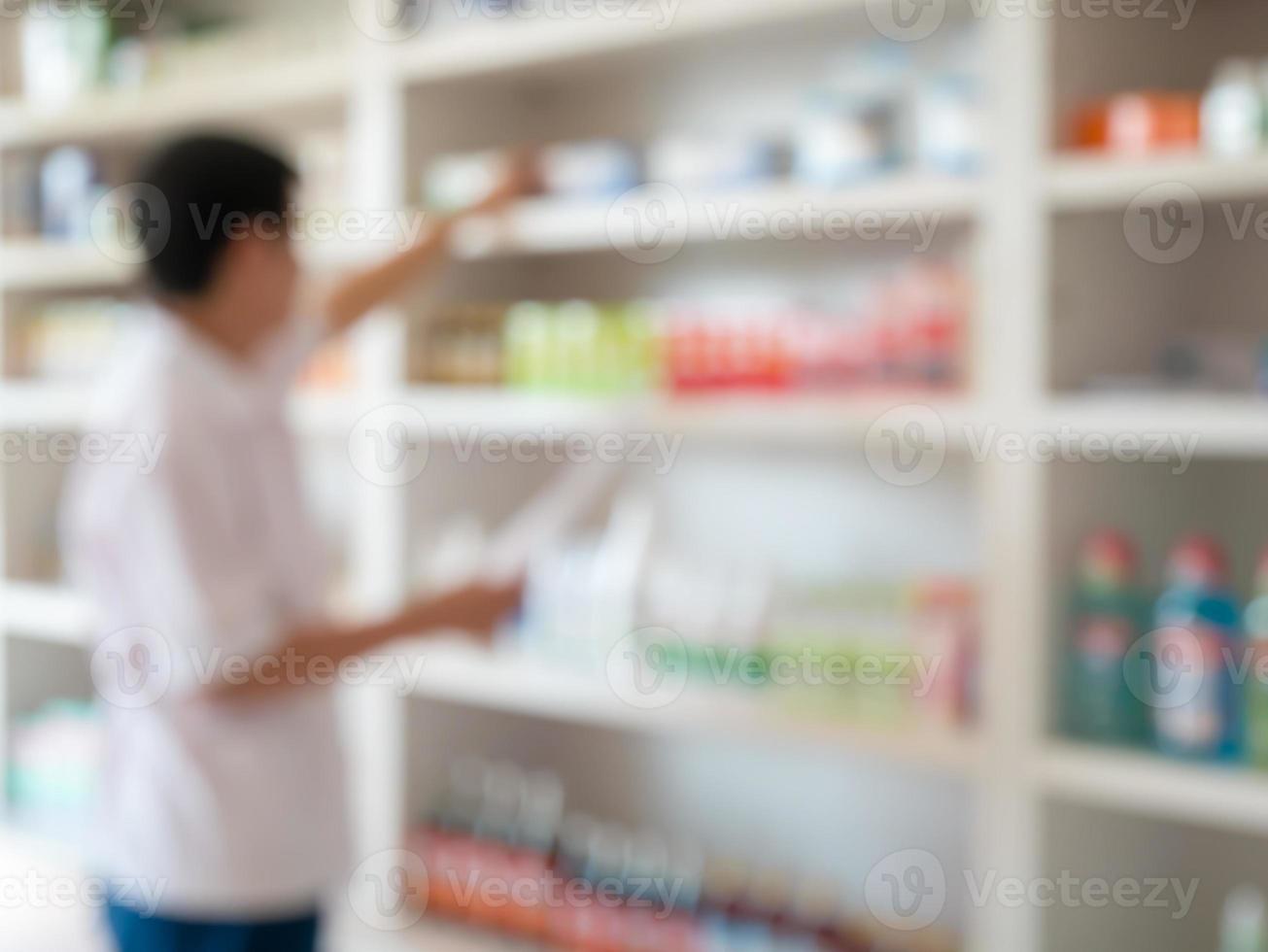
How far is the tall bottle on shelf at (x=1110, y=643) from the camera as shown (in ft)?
5.84

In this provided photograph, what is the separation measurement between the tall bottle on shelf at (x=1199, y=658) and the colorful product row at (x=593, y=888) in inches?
24.6

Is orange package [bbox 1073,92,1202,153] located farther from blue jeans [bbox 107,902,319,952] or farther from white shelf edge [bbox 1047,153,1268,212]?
blue jeans [bbox 107,902,319,952]

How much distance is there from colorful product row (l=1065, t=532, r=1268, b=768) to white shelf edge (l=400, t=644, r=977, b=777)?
19 cm

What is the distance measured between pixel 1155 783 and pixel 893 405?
2.02ft

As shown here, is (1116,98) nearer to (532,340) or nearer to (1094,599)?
(1094,599)

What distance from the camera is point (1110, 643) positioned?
5.82ft

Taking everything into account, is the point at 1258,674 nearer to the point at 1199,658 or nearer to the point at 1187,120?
the point at 1199,658

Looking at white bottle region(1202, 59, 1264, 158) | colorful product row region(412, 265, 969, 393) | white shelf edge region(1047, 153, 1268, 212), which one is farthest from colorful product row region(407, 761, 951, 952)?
white bottle region(1202, 59, 1264, 158)

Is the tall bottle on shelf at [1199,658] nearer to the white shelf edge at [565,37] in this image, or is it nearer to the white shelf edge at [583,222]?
the white shelf edge at [583,222]

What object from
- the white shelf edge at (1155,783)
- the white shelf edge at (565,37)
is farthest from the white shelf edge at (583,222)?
the white shelf edge at (1155,783)

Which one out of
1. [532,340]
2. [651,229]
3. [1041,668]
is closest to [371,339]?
[532,340]

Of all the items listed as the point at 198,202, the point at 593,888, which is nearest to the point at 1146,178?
the point at 198,202

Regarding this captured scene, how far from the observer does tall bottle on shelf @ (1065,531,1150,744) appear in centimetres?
178

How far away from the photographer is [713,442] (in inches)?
98.0
